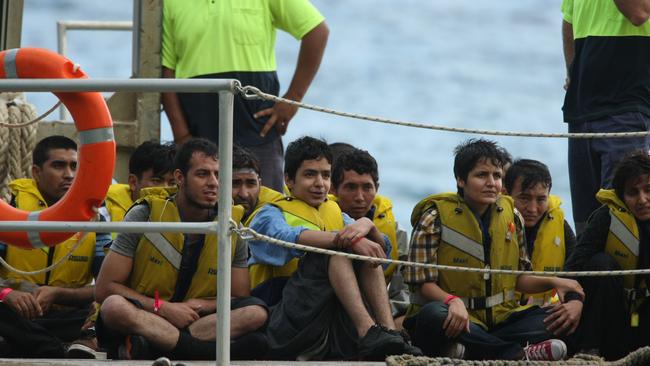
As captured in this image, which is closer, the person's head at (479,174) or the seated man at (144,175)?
the person's head at (479,174)

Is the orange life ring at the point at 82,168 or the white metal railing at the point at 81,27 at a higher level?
the white metal railing at the point at 81,27

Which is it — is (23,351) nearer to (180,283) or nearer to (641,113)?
(180,283)

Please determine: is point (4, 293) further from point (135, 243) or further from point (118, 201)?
point (118, 201)

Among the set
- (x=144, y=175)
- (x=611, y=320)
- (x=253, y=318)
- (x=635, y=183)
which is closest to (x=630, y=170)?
(x=635, y=183)

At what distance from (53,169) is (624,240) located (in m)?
2.81

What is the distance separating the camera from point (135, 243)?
246 inches

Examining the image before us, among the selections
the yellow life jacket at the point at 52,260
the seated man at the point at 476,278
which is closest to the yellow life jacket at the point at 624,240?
A: the seated man at the point at 476,278

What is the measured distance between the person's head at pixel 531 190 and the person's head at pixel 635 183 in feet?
2.91

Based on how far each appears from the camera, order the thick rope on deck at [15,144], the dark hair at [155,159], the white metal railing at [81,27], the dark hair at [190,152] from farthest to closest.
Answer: the white metal railing at [81,27], the thick rope on deck at [15,144], the dark hair at [155,159], the dark hair at [190,152]

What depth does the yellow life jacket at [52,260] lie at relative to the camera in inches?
265

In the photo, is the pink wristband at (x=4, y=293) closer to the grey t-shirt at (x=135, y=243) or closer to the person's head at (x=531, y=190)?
the grey t-shirt at (x=135, y=243)

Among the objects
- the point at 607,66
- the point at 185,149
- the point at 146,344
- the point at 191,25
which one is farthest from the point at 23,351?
the point at 607,66

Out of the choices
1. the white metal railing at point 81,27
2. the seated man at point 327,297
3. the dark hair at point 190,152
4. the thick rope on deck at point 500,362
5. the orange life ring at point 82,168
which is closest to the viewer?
the thick rope on deck at point 500,362

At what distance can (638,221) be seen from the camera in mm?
6348
